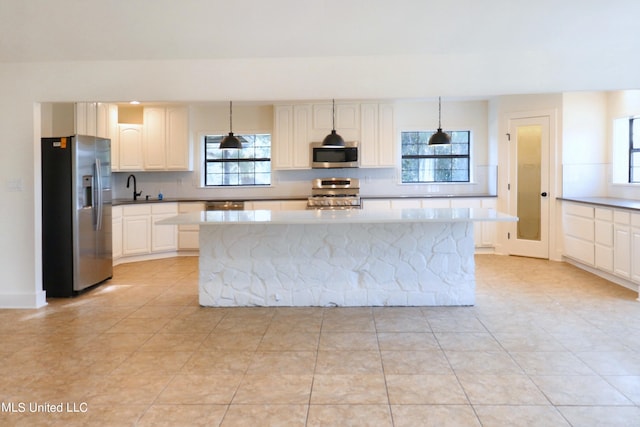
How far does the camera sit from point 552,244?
6.46 meters

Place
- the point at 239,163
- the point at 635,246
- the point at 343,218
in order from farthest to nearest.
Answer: the point at 239,163, the point at 635,246, the point at 343,218

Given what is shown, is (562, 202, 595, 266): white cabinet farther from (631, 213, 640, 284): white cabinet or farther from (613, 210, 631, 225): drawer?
(631, 213, 640, 284): white cabinet

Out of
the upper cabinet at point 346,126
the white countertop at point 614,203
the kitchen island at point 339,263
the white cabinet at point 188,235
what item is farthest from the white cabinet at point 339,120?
the kitchen island at point 339,263

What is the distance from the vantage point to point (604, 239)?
521 cm

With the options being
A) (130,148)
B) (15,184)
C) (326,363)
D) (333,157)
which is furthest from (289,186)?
(326,363)

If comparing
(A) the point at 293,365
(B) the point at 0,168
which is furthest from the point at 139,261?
(A) the point at 293,365

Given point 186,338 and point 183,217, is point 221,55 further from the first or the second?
point 186,338

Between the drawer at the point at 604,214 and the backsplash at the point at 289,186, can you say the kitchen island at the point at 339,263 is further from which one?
the backsplash at the point at 289,186

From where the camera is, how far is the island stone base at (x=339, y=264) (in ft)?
14.1

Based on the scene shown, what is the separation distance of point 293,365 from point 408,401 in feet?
2.64

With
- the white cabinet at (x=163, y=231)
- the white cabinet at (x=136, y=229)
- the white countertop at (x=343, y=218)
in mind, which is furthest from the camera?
the white cabinet at (x=163, y=231)

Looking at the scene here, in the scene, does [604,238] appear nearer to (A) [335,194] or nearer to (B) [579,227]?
(B) [579,227]

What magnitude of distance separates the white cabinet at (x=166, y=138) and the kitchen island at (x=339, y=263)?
11.0ft

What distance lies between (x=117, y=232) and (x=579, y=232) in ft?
19.5
